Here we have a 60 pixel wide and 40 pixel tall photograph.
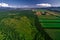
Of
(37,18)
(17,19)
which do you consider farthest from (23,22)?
(37,18)

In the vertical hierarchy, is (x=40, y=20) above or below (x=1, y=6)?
below

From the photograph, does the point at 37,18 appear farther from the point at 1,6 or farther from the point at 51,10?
the point at 1,6

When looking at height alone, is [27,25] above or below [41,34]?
above

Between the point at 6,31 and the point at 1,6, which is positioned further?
the point at 1,6

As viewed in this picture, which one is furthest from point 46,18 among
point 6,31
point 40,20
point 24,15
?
point 6,31

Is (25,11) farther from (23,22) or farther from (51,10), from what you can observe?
(51,10)

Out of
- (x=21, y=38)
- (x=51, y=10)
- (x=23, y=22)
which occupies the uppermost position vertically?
(x=51, y=10)
